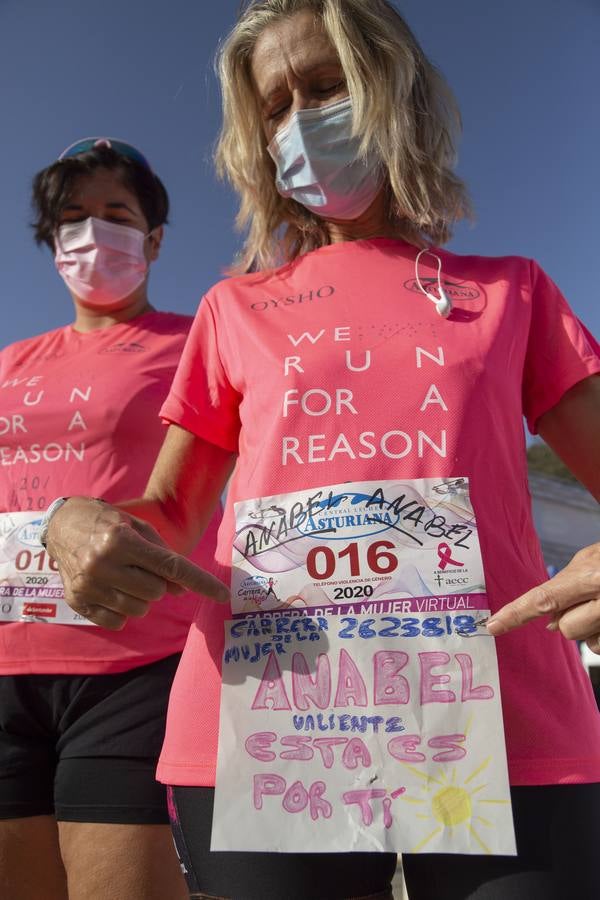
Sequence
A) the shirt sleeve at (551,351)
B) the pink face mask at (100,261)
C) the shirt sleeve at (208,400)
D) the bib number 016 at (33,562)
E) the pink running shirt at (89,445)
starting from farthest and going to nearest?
the pink face mask at (100,261), the bib number 016 at (33,562), the pink running shirt at (89,445), the shirt sleeve at (208,400), the shirt sleeve at (551,351)

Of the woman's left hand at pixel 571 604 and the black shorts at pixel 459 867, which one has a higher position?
the woman's left hand at pixel 571 604

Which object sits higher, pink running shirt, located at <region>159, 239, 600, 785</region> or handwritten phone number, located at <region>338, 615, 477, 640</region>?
pink running shirt, located at <region>159, 239, 600, 785</region>

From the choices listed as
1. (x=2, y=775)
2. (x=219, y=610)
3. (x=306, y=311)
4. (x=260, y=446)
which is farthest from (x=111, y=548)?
(x=2, y=775)

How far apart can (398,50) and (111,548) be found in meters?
1.29

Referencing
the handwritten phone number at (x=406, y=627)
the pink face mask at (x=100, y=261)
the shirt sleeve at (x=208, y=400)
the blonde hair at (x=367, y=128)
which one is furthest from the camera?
the pink face mask at (x=100, y=261)

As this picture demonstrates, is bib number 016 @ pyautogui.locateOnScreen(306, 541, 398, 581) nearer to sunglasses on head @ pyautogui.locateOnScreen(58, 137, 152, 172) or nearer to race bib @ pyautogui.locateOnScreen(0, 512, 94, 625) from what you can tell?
race bib @ pyautogui.locateOnScreen(0, 512, 94, 625)

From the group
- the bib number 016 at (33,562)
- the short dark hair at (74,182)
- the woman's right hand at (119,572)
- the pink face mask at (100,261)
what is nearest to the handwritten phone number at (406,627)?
the woman's right hand at (119,572)

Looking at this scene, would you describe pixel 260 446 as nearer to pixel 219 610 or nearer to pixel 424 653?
pixel 219 610

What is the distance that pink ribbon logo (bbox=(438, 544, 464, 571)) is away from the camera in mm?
1235

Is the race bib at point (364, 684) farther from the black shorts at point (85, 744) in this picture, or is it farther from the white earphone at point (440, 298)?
the black shorts at point (85, 744)

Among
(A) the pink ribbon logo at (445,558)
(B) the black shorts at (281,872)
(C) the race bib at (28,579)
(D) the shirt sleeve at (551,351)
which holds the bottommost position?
(B) the black shorts at (281,872)

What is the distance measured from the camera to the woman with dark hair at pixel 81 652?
1.86 meters

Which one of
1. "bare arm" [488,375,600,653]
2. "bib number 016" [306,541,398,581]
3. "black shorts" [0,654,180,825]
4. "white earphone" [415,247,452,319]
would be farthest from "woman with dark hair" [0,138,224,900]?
"bare arm" [488,375,600,653]

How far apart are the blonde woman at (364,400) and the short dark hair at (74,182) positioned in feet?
3.32
